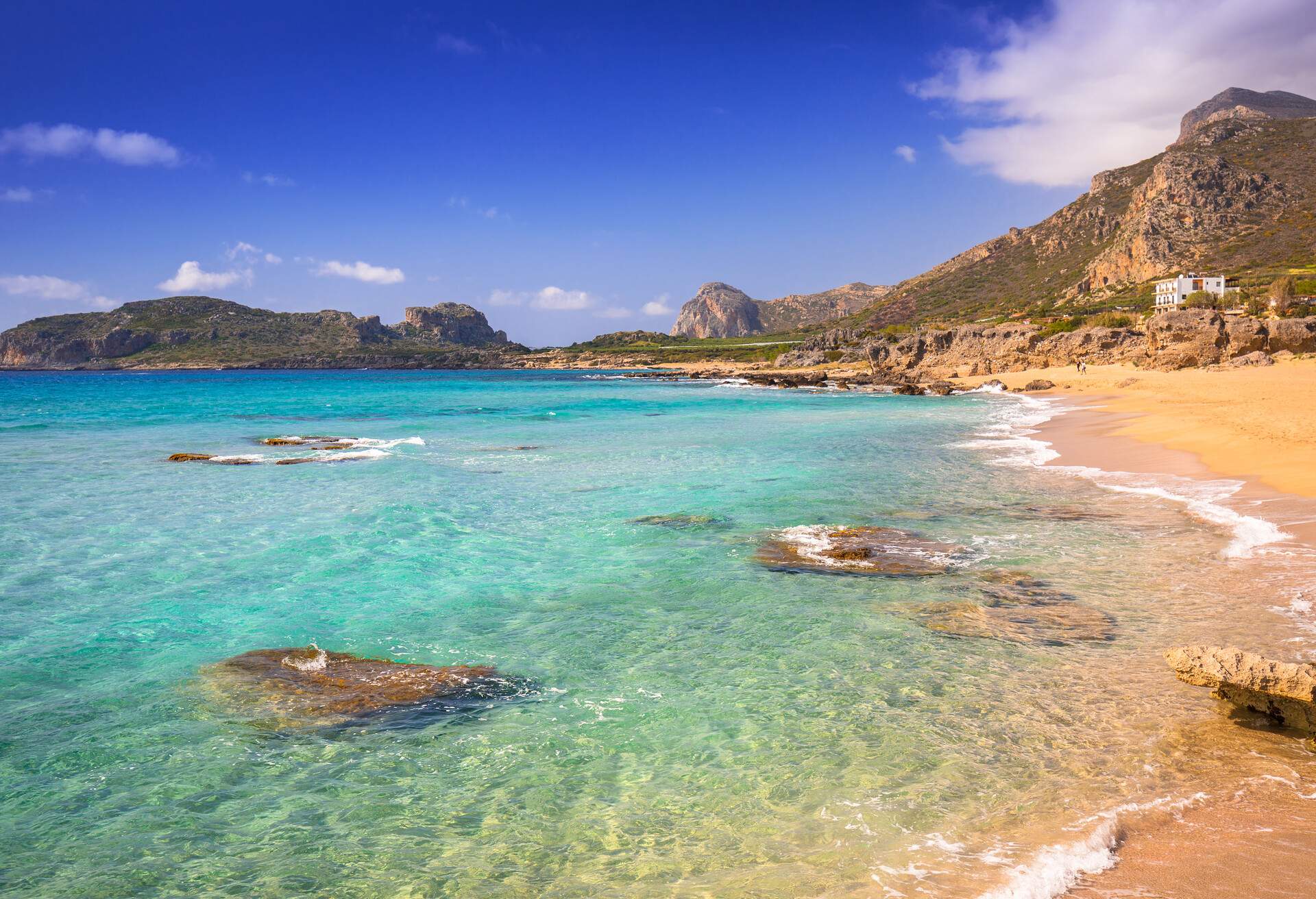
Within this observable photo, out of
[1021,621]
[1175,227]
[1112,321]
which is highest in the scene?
[1175,227]

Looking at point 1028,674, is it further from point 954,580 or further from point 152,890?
point 152,890

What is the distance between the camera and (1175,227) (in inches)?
4316

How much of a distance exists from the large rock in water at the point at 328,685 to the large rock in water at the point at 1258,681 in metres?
6.28

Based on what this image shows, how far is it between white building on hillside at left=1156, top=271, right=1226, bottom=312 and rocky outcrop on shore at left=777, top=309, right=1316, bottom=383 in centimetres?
1947

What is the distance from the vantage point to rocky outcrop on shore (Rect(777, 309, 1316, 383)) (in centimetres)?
4575

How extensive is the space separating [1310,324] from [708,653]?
2108 inches

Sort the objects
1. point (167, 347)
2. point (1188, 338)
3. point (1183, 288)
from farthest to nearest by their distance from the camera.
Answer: point (167, 347), point (1183, 288), point (1188, 338)

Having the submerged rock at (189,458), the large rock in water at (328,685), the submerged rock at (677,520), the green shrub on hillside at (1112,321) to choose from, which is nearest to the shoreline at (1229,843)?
the large rock in water at (328,685)

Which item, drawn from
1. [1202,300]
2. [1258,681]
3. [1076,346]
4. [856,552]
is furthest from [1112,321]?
[1258,681]

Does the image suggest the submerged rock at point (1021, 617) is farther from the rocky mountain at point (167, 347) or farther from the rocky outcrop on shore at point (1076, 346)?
the rocky mountain at point (167, 347)

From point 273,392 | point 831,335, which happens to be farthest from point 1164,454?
point 831,335

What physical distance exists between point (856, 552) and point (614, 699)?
568cm

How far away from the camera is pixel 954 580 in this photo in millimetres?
10312

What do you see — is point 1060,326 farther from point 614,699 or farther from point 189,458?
point 614,699
